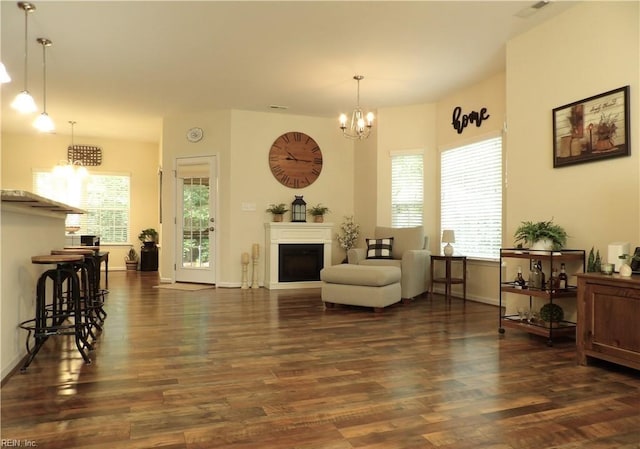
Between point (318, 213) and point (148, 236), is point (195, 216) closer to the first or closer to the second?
point (318, 213)

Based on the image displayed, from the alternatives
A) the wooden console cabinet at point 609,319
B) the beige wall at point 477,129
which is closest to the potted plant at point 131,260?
the beige wall at point 477,129

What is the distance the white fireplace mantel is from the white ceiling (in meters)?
1.91

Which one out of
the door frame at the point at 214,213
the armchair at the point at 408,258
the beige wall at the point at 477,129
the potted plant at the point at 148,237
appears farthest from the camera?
the potted plant at the point at 148,237

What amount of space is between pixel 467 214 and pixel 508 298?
1828 millimetres

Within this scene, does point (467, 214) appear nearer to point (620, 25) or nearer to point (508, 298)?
point (508, 298)

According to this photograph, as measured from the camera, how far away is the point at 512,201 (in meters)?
4.52

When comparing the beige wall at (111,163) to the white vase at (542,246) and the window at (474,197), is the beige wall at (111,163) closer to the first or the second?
the window at (474,197)

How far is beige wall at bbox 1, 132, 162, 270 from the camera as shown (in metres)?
9.21

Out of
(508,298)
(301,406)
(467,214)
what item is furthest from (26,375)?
(467,214)

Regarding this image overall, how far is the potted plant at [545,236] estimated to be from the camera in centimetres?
378

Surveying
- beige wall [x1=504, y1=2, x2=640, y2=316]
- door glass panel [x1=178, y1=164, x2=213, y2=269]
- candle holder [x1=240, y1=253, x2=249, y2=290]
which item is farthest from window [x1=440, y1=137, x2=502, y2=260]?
door glass panel [x1=178, y1=164, x2=213, y2=269]

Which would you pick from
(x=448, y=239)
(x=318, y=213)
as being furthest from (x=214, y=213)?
(x=448, y=239)

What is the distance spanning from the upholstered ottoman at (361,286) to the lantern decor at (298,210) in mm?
2178

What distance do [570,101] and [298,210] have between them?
14.7ft
